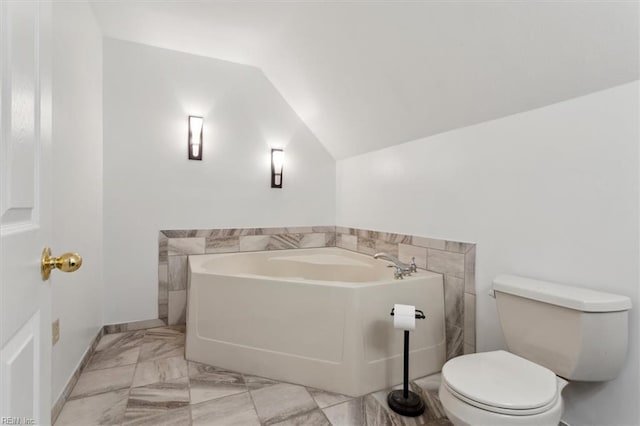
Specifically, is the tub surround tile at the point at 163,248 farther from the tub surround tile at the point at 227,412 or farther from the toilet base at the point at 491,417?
the toilet base at the point at 491,417

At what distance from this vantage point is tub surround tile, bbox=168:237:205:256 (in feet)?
8.84

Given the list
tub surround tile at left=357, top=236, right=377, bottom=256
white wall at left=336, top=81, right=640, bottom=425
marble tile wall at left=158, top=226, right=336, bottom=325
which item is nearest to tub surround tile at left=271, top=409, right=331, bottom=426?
white wall at left=336, top=81, right=640, bottom=425

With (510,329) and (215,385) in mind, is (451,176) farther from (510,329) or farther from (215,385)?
(215,385)

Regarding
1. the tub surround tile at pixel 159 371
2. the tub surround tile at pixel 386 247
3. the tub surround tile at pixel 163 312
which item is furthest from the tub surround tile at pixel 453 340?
the tub surround tile at pixel 163 312

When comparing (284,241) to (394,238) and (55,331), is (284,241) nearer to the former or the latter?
(394,238)

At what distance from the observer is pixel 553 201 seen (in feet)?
5.08

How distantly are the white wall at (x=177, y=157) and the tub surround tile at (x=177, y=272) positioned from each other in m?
0.13

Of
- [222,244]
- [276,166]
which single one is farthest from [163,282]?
[276,166]

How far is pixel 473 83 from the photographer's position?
175 centimetres

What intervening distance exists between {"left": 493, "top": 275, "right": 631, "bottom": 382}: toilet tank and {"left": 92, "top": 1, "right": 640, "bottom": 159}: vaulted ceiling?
0.92 meters

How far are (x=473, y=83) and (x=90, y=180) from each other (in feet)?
8.18

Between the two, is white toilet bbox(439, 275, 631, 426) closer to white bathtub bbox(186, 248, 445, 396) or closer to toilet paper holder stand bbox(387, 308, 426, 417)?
toilet paper holder stand bbox(387, 308, 426, 417)

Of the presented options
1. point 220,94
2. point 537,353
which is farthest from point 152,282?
point 537,353

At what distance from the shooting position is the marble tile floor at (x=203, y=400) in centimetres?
153
